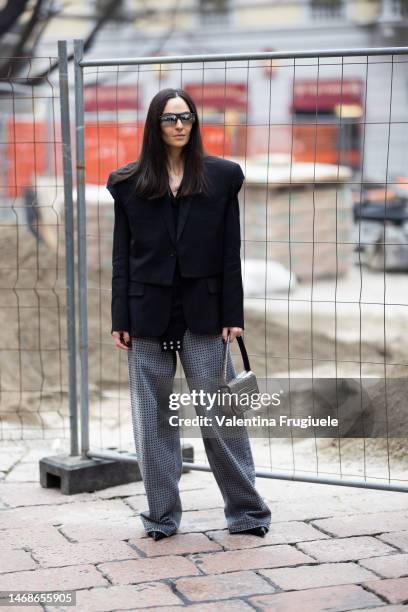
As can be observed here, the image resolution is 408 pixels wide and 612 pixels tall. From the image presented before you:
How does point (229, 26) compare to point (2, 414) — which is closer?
point (2, 414)

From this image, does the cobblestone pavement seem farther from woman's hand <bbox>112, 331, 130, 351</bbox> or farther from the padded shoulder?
the padded shoulder

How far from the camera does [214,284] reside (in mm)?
4488

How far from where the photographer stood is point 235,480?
463 cm

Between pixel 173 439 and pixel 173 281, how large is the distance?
0.80m

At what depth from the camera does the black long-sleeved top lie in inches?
176

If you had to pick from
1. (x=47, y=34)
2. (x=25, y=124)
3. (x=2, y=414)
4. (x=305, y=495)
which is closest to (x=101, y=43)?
(x=47, y=34)

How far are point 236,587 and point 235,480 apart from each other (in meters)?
0.69

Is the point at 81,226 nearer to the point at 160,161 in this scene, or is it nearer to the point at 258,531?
the point at 160,161

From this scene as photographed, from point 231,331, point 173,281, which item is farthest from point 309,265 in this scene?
point 173,281

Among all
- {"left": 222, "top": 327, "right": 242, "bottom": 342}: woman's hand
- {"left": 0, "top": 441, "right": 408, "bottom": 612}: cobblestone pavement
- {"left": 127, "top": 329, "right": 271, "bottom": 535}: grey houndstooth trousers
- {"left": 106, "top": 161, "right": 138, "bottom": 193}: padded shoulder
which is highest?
{"left": 106, "top": 161, "right": 138, "bottom": 193}: padded shoulder

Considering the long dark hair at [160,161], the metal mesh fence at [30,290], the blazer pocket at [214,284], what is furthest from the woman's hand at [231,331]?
the metal mesh fence at [30,290]

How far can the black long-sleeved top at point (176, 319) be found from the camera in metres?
4.48

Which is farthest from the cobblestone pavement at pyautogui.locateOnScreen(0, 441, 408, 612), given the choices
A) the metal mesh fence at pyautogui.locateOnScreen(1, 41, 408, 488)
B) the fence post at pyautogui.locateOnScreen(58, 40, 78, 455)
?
the fence post at pyautogui.locateOnScreen(58, 40, 78, 455)

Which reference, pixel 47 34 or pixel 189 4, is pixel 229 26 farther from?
pixel 47 34
